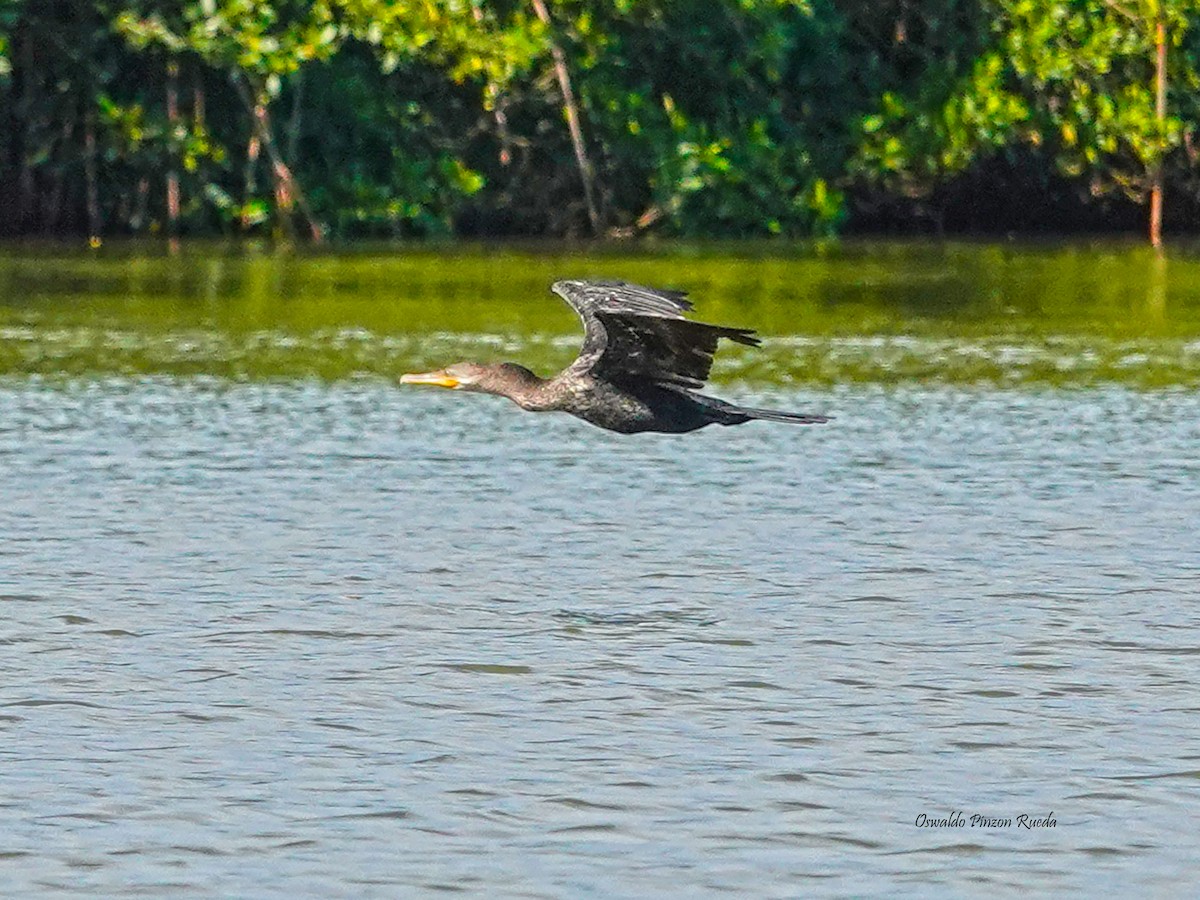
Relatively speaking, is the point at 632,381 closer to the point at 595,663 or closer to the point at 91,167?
the point at 595,663

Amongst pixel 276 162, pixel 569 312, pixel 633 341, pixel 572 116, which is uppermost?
pixel 572 116

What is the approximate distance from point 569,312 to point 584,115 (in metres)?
15.9

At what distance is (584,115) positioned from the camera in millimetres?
45031

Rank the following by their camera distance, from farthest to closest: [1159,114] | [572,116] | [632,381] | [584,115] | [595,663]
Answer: [584,115], [1159,114], [572,116], [632,381], [595,663]

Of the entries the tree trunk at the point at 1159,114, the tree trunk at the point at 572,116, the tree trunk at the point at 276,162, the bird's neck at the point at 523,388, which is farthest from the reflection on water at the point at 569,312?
the bird's neck at the point at 523,388

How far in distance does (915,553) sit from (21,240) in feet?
99.5

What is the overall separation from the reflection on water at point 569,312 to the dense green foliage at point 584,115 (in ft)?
10.2

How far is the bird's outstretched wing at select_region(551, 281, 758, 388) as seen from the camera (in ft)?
40.8

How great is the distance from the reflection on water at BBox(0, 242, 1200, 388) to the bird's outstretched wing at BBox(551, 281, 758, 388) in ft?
32.0

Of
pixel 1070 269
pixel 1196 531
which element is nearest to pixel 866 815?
pixel 1196 531

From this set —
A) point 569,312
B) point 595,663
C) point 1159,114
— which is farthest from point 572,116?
point 595,663

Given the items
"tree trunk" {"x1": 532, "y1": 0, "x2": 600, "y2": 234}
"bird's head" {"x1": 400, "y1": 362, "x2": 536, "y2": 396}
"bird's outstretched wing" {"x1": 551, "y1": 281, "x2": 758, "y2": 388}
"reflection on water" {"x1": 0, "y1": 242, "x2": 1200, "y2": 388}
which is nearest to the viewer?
"bird's outstretched wing" {"x1": 551, "y1": 281, "x2": 758, "y2": 388}

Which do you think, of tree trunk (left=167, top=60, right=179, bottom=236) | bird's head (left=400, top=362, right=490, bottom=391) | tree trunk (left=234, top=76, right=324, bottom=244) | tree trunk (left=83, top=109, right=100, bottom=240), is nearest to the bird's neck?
bird's head (left=400, top=362, right=490, bottom=391)

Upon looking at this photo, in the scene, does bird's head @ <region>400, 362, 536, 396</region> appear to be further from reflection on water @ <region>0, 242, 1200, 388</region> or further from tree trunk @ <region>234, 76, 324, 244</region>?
tree trunk @ <region>234, 76, 324, 244</region>
